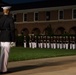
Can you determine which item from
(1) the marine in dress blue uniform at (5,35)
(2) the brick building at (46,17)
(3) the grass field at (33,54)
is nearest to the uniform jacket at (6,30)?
(1) the marine in dress blue uniform at (5,35)

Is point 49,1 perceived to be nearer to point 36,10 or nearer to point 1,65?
point 36,10

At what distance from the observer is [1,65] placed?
40.0ft

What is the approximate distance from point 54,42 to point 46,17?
22.4 m

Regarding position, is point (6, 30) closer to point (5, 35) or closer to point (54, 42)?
point (5, 35)

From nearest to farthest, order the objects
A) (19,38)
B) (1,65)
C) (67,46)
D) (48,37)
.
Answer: (1,65) < (67,46) < (48,37) < (19,38)

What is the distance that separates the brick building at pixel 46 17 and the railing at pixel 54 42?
14237 mm

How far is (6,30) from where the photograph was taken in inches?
483

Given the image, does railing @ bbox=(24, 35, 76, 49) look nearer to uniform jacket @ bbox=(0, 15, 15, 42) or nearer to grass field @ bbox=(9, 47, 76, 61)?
grass field @ bbox=(9, 47, 76, 61)

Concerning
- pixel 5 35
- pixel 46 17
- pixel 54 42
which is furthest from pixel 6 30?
pixel 46 17

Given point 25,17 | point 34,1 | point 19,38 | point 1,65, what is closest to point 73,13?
point 34,1

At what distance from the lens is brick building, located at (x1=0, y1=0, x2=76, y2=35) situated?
54938 mm

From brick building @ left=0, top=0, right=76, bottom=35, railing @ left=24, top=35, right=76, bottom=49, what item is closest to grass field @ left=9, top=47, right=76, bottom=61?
railing @ left=24, top=35, right=76, bottom=49

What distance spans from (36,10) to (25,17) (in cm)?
346

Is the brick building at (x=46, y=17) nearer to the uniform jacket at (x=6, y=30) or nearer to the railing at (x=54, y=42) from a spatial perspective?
the railing at (x=54, y=42)
